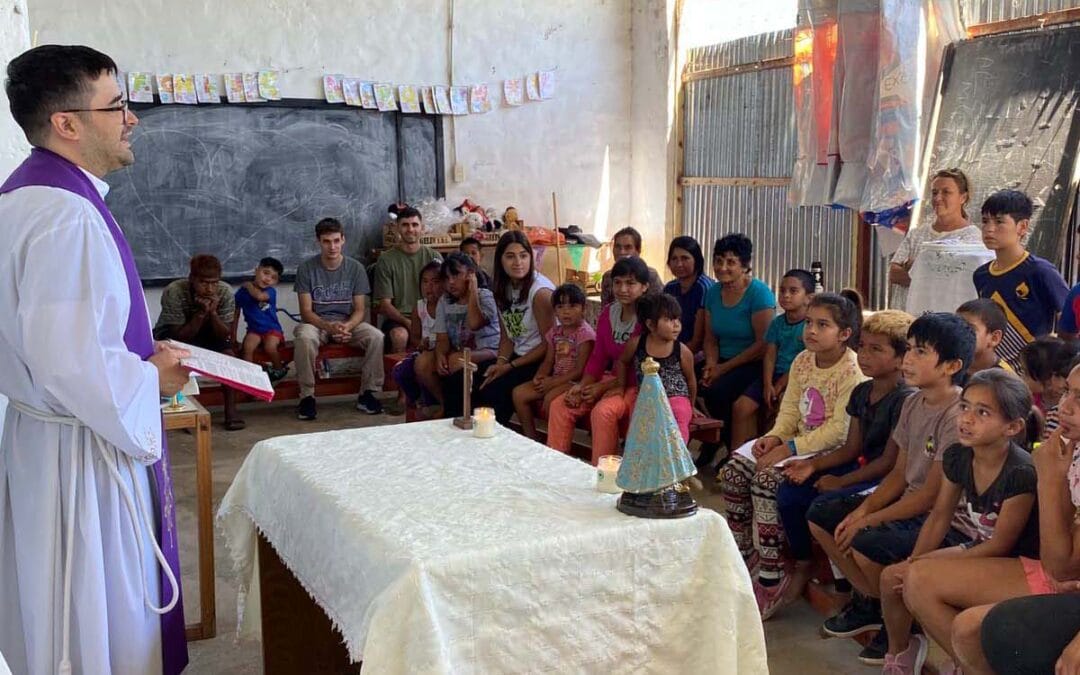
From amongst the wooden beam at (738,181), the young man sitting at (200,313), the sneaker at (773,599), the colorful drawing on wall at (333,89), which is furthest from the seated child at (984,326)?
the colorful drawing on wall at (333,89)

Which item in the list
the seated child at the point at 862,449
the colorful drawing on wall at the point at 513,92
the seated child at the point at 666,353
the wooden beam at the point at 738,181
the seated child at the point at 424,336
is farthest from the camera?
the colorful drawing on wall at the point at 513,92

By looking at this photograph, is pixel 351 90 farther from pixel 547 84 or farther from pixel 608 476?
pixel 608 476

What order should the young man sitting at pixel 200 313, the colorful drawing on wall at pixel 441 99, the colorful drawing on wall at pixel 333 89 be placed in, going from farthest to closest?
1. the colorful drawing on wall at pixel 441 99
2. the colorful drawing on wall at pixel 333 89
3. the young man sitting at pixel 200 313

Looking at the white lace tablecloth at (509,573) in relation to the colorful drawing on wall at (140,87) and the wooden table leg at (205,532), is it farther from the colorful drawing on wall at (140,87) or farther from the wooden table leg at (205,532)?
the colorful drawing on wall at (140,87)

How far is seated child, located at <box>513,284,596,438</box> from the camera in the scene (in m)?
4.84

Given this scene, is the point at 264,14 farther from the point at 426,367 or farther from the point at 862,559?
the point at 862,559

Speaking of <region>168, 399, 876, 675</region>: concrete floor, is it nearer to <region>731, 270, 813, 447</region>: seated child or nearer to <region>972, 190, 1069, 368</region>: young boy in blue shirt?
<region>731, 270, 813, 447</region>: seated child

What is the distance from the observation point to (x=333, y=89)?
23.4 feet

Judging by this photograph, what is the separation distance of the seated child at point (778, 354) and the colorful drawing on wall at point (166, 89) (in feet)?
13.5

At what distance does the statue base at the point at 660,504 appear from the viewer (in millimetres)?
2139

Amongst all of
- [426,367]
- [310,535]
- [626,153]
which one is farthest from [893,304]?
[310,535]

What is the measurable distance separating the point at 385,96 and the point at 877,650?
5355 mm

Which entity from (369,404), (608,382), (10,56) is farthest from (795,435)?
(369,404)

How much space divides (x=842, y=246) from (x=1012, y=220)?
7.66 feet
